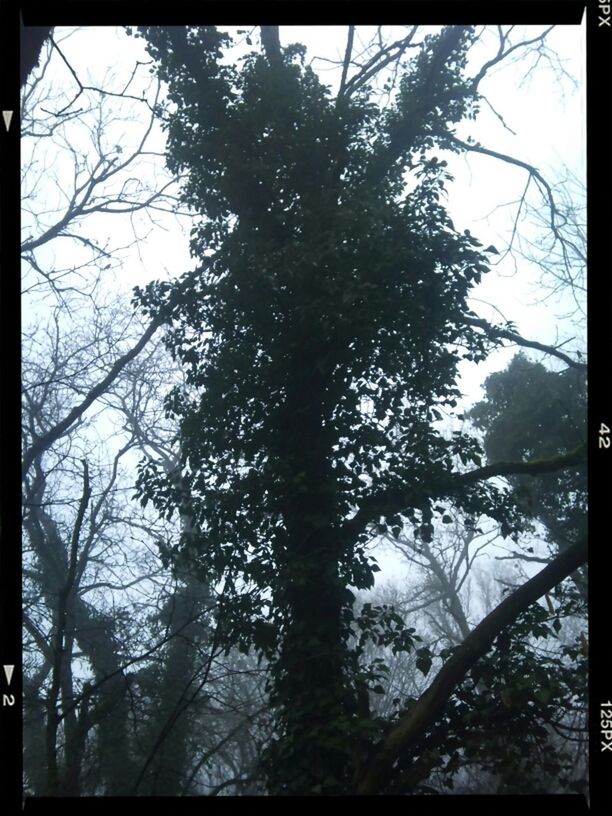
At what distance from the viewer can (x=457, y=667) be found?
366 centimetres

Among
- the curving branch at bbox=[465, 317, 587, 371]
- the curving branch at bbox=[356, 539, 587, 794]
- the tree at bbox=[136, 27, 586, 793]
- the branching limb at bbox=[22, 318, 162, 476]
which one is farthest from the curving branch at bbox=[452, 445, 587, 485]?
the branching limb at bbox=[22, 318, 162, 476]

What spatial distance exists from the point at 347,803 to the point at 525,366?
87.6 inches

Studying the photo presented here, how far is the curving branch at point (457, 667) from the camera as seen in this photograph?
346 cm

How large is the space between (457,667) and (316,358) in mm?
1642

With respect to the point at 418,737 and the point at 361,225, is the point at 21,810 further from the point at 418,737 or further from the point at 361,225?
the point at 361,225

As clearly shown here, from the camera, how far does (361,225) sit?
13.8ft

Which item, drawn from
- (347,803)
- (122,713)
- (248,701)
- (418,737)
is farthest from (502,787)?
(122,713)

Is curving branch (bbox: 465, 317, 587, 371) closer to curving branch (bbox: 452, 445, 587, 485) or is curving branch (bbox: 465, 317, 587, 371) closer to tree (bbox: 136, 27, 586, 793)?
tree (bbox: 136, 27, 586, 793)

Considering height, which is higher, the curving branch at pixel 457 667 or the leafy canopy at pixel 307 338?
the leafy canopy at pixel 307 338

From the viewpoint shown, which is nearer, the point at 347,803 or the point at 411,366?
the point at 347,803

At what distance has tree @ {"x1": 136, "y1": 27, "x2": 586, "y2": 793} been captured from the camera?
3760mm

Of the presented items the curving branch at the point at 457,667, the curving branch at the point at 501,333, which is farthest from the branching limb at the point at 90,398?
the curving branch at the point at 457,667

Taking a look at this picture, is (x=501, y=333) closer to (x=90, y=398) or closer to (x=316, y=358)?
(x=316, y=358)

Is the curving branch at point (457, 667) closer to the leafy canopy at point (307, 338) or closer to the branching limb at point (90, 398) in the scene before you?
the leafy canopy at point (307, 338)
